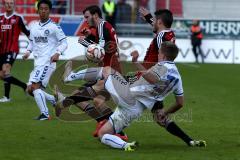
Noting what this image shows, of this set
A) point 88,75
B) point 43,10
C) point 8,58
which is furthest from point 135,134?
point 8,58

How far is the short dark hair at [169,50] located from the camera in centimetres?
1011

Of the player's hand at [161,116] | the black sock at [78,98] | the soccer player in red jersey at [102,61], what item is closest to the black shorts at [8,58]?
the soccer player in red jersey at [102,61]

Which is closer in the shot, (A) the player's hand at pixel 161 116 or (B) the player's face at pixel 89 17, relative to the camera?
(A) the player's hand at pixel 161 116

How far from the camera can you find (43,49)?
44.9 feet

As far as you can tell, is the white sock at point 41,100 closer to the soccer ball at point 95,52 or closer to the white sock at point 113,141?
the soccer ball at point 95,52

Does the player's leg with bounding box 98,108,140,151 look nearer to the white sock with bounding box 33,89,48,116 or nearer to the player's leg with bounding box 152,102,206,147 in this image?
the player's leg with bounding box 152,102,206,147

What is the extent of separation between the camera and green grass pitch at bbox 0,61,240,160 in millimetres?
9750

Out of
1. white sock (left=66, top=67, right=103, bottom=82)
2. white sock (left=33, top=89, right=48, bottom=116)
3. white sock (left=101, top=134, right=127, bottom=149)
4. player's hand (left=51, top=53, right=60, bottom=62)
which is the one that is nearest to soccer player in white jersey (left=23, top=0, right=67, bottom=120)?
white sock (left=33, top=89, right=48, bottom=116)

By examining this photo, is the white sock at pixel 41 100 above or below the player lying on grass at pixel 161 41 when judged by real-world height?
below

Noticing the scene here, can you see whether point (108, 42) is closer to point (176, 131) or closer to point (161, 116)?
point (161, 116)

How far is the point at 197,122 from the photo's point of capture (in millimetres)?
13578

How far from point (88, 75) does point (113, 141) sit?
2372mm

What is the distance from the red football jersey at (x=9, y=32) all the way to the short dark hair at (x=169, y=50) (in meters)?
7.00

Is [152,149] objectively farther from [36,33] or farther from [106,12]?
[106,12]
